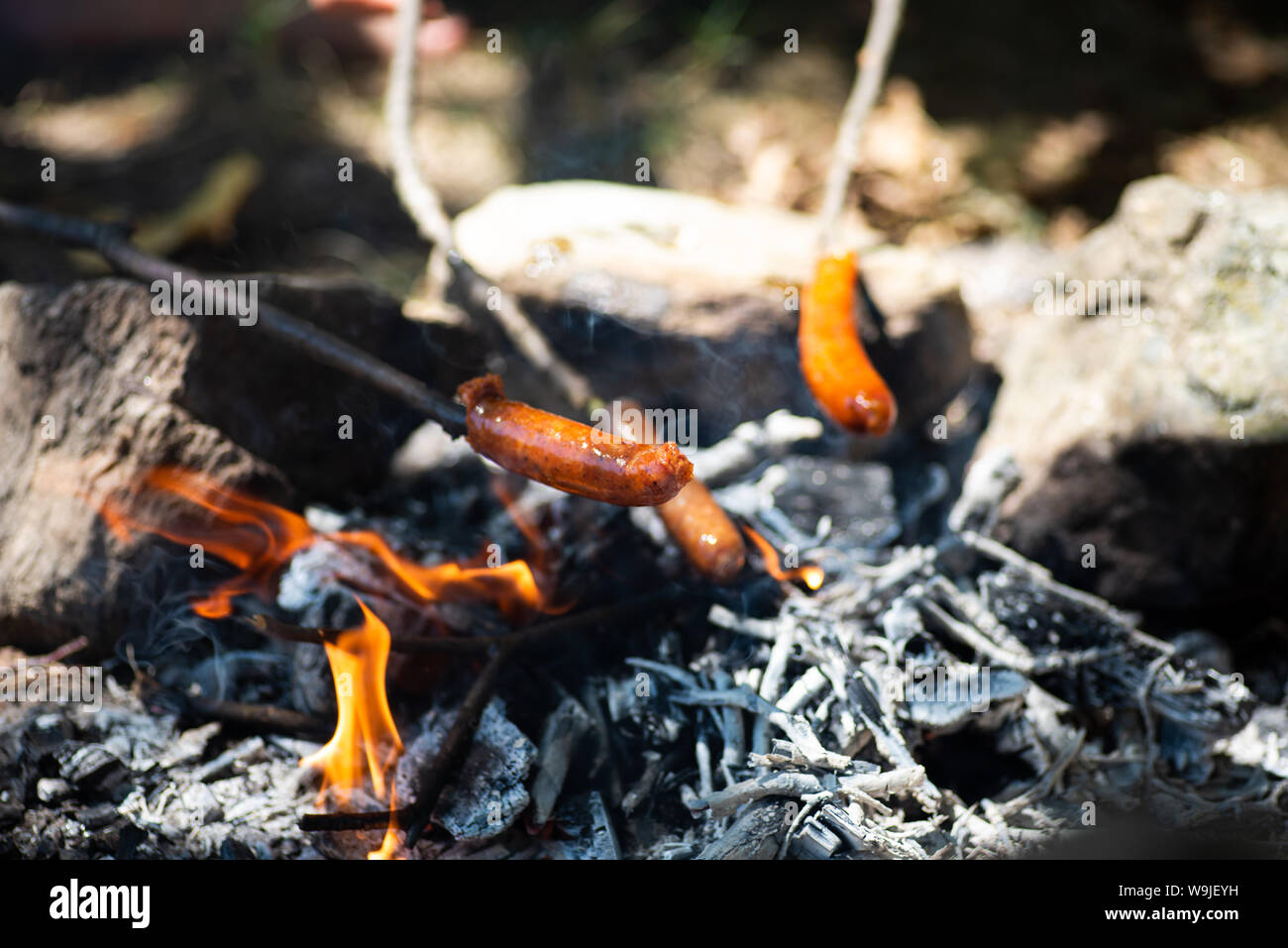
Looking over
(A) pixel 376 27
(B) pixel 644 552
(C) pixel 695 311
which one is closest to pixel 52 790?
(B) pixel 644 552

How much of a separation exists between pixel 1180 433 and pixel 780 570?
57.7 inches

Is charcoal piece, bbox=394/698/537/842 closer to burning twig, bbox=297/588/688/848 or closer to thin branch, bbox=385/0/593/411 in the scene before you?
burning twig, bbox=297/588/688/848

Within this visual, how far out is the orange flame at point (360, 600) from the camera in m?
2.36

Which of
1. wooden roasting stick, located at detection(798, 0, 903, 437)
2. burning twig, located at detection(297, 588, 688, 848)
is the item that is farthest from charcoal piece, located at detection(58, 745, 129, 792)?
wooden roasting stick, located at detection(798, 0, 903, 437)

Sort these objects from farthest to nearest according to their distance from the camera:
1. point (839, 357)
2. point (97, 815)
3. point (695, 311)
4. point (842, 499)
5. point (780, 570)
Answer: point (695, 311)
point (842, 499)
point (839, 357)
point (780, 570)
point (97, 815)

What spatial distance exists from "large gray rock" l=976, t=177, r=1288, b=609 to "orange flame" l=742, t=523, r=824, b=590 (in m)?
0.89

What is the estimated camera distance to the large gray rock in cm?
287

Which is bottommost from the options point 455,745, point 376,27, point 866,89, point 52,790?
point 52,790

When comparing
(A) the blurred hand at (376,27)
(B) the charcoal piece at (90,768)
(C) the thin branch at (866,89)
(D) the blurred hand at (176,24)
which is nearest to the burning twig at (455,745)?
(B) the charcoal piece at (90,768)

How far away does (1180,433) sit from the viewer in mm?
2887

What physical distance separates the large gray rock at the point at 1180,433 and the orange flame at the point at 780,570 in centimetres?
89

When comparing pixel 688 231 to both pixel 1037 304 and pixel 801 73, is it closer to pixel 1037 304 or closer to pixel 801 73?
Result: pixel 1037 304

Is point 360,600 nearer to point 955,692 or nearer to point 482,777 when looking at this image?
point 482,777

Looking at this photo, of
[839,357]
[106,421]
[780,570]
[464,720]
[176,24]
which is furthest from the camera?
[176,24]
